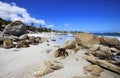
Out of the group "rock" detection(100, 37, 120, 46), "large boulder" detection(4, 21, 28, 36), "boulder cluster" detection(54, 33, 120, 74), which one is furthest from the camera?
"large boulder" detection(4, 21, 28, 36)

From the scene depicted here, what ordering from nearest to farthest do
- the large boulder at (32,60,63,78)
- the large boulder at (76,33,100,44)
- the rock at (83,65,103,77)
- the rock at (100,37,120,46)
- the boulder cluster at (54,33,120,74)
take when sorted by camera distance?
the large boulder at (32,60,63,78) → the rock at (83,65,103,77) → the boulder cluster at (54,33,120,74) → the large boulder at (76,33,100,44) → the rock at (100,37,120,46)

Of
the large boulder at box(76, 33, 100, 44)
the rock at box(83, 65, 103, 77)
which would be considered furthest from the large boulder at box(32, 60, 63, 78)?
the large boulder at box(76, 33, 100, 44)

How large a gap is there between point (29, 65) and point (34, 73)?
5.46ft

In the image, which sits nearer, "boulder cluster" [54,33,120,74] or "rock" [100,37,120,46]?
"boulder cluster" [54,33,120,74]

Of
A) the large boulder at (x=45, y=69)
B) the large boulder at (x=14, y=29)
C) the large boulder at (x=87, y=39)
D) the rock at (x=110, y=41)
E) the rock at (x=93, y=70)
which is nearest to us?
the large boulder at (x=45, y=69)

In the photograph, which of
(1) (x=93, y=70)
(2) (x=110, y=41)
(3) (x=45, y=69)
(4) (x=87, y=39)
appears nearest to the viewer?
(3) (x=45, y=69)

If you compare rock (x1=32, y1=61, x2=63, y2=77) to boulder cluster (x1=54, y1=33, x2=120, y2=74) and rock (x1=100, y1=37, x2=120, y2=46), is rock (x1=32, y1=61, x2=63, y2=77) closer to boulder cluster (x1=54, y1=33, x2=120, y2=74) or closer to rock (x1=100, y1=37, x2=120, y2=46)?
boulder cluster (x1=54, y1=33, x2=120, y2=74)

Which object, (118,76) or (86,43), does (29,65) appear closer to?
(118,76)

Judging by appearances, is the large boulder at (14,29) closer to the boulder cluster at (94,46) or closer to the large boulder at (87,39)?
the boulder cluster at (94,46)

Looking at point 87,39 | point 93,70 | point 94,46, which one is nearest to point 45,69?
point 93,70

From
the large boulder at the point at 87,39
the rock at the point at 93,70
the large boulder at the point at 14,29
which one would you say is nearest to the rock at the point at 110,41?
the large boulder at the point at 87,39

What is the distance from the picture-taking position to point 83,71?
7926 millimetres

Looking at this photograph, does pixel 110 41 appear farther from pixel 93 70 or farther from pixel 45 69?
pixel 45 69

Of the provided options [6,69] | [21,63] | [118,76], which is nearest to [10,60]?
[21,63]
